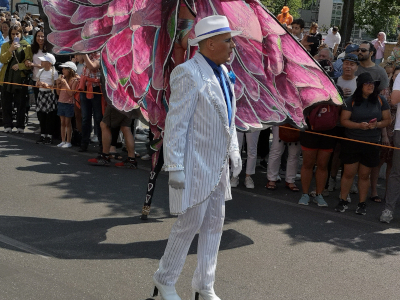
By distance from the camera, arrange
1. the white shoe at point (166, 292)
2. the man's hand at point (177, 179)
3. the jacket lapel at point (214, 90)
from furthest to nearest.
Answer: the white shoe at point (166, 292), the jacket lapel at point (214, 90), the man's hand at point (177, 179)

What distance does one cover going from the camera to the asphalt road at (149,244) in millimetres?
4820

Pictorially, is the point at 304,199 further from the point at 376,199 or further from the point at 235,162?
the point at 235,162

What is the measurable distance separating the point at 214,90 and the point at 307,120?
3960 millimetres

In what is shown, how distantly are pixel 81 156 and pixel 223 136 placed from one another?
6.25 m

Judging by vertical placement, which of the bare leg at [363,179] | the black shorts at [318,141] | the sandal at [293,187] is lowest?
the sandal at [293,187]

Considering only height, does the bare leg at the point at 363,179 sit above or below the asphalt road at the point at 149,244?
above

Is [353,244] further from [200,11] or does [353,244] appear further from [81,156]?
[81,156]

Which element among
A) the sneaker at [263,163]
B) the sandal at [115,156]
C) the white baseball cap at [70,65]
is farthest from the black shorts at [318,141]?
the white baseball cap at [70,65]

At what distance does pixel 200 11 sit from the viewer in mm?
6195

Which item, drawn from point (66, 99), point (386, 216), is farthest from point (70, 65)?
point (386, 216)

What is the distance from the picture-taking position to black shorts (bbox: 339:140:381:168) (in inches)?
300

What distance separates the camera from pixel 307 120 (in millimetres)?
7941

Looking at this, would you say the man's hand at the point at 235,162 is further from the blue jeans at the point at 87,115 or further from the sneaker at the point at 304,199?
the blue jeans at the point at 87,115

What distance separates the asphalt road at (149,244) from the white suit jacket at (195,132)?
36.9 inches
